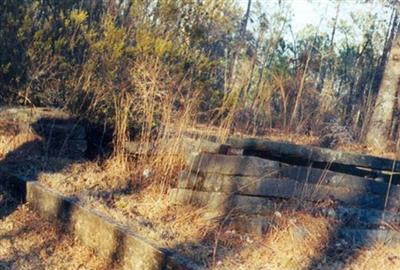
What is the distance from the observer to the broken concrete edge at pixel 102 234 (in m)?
3.49

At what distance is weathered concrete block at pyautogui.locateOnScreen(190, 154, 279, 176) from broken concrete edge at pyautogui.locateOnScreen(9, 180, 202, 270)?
33.8 inches

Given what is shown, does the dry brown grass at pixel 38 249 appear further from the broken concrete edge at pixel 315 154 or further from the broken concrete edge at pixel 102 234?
the broken concrete edge at pixel 315 154

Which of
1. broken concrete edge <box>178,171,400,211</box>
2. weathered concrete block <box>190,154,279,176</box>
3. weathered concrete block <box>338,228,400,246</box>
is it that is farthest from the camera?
weathered concrete block <box>190,154,279,176</box>

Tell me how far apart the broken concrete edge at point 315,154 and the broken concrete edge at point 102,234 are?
132 centimetres

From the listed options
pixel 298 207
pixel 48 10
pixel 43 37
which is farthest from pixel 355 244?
pixel 48 10

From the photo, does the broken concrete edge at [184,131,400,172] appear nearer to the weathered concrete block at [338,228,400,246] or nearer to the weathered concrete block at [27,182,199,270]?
the weathered concrete block at [338,228,400,246]

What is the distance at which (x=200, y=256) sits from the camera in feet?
11.5

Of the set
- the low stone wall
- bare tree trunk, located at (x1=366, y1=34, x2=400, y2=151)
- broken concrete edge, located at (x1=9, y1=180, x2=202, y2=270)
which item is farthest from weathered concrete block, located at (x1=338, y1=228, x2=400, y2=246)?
bare tree trunk, located at (x1=366, y1=34, x2=400, y2=151)

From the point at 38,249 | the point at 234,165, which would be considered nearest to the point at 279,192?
the point at 234,165

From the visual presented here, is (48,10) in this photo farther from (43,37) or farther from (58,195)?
(58,195)

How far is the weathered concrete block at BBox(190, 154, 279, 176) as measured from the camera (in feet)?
13.6

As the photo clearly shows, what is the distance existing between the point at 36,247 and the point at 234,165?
1713mm

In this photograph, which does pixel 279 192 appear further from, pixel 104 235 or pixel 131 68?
pixel 131 68

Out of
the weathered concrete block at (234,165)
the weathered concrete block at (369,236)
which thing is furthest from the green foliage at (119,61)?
the weathered concrete block at (369,236)
